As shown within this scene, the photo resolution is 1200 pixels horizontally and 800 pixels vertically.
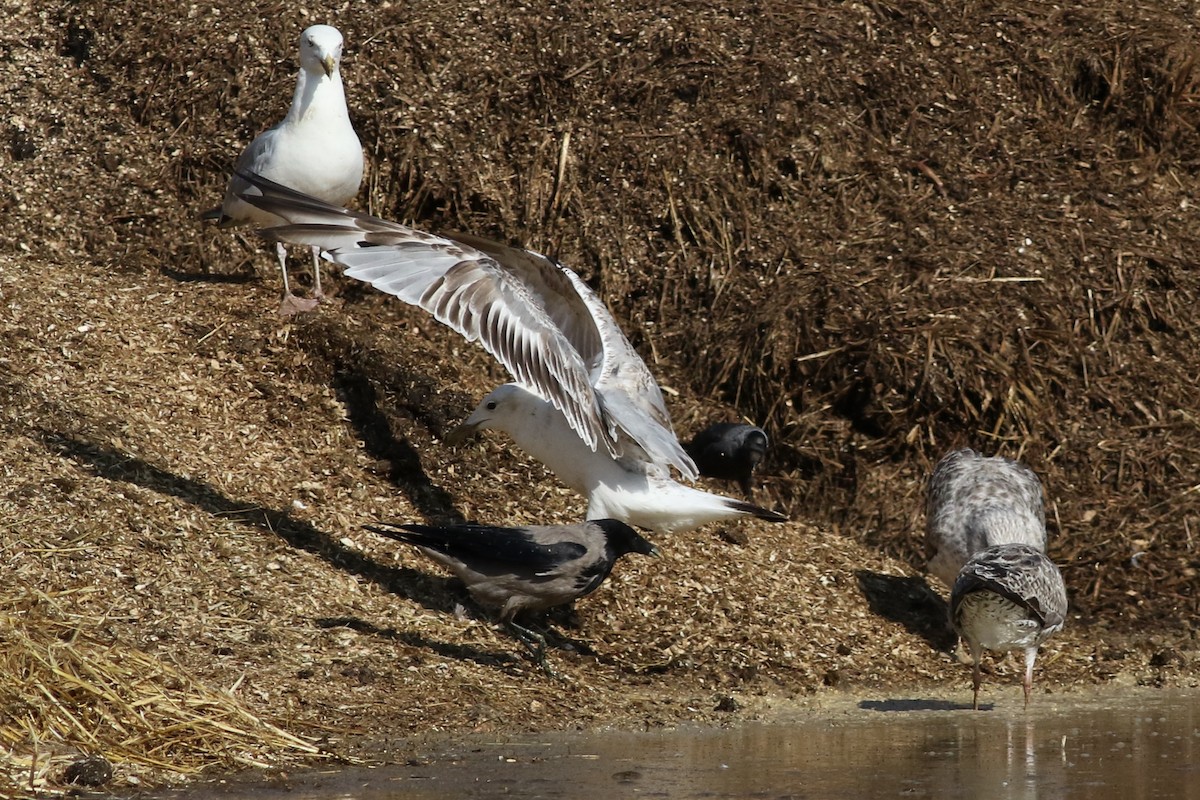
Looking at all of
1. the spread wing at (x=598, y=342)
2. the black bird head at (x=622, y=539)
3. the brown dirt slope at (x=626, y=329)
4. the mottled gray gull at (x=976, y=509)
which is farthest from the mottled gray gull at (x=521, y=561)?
the mottled gray gull at (x=976, y=509)

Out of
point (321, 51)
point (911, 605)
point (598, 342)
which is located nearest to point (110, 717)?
point (598, 342)

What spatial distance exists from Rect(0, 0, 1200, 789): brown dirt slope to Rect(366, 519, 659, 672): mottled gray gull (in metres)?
0.25

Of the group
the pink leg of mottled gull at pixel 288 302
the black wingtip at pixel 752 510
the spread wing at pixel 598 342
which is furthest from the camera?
the pink leg of mottled gull at pixel 288 302

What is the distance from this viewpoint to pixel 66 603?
617 centimetres

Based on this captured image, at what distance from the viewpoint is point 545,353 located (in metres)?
7.17

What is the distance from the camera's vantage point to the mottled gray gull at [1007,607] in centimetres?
681

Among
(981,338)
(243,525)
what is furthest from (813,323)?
(243,525)

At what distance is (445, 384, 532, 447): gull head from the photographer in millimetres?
7785

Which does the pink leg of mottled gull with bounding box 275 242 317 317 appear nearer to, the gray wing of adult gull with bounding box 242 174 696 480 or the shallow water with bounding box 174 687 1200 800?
the gray wing of adult gull with bounding box 242 174 696 480

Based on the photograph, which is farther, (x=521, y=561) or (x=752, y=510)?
(x=752, y=510)

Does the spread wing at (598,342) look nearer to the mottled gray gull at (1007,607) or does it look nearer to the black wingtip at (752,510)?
the black wingtip at (752,510)

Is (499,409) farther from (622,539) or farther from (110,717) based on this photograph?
(110,717)

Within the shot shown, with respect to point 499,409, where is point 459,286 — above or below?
above

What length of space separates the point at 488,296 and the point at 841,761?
104 inches
